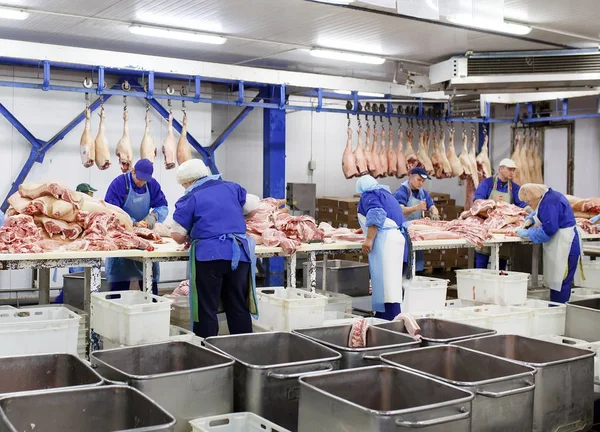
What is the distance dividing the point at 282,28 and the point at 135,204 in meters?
2.89

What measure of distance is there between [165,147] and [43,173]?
2412 millimetres

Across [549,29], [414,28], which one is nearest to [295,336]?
[414,28]

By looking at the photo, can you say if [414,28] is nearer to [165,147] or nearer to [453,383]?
[165,147]

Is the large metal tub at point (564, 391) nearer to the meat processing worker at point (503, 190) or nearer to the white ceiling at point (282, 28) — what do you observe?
the white ceiling at point (282, 28)

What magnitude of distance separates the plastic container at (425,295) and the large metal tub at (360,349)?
151 inches

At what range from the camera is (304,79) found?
35.8 ft

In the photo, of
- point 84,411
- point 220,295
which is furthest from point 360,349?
point 220,295

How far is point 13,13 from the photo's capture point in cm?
816

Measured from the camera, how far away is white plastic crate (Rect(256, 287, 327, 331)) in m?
5.55

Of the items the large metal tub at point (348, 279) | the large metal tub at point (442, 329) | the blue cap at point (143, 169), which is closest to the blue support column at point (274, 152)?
the large metal tub at point (348, 279)

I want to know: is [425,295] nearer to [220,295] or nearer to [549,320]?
[549,320]

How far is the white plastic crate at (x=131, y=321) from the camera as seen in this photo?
4.99 m

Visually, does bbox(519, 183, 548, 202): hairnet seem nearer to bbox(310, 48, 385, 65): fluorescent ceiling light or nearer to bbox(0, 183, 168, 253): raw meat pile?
bbox(310, 48, 385, 65): fluorescent ceiling light

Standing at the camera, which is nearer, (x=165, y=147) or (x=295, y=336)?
(x=295, y=336)
